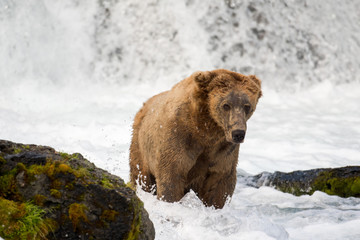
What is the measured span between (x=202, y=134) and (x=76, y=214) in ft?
6.65

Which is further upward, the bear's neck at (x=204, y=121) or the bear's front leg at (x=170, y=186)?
the bear's neck at (x=204, y=121)

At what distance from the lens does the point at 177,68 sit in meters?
17.7

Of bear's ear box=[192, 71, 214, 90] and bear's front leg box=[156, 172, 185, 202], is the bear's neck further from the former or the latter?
bear's front leg box=[156, 172, 185, 202]

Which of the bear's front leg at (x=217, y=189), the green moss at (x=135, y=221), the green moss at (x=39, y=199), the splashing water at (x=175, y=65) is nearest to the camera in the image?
the green moss at (x=39, y=199)

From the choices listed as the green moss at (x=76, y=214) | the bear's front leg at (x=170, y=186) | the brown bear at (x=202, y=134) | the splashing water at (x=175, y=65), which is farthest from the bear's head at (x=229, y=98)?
the splashing water at (x=175, y=65)

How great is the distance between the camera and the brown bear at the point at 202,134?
461 centimetres

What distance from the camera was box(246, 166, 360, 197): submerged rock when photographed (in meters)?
7.01

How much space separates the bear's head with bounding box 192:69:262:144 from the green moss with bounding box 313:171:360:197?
9.38ft

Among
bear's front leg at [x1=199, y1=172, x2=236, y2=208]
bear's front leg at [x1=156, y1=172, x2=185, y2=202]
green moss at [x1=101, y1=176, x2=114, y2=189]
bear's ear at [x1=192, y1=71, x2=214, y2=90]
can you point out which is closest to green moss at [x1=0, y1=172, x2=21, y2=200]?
green moss at [x1=101, y1=176, x2=114, y2=189]

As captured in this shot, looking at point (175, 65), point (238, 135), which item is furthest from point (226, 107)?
point (175, 65)

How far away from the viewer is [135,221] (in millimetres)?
3113

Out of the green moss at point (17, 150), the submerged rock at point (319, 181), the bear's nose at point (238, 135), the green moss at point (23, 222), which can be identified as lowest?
the green moss at point (23, 222)

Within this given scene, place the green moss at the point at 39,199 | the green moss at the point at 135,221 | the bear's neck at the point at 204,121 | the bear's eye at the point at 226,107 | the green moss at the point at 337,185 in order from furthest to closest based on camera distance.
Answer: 1. the green moss at the point at 337,185
2. the bear's neck at the point at 204,121
3. the bear's eye at the point at 226,107
4. the green moss at the point at 135,221
5. the green moss at the point at 39,199

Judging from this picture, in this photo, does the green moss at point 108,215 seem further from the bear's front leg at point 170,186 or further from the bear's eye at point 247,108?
the bear's eye at point 247,108
